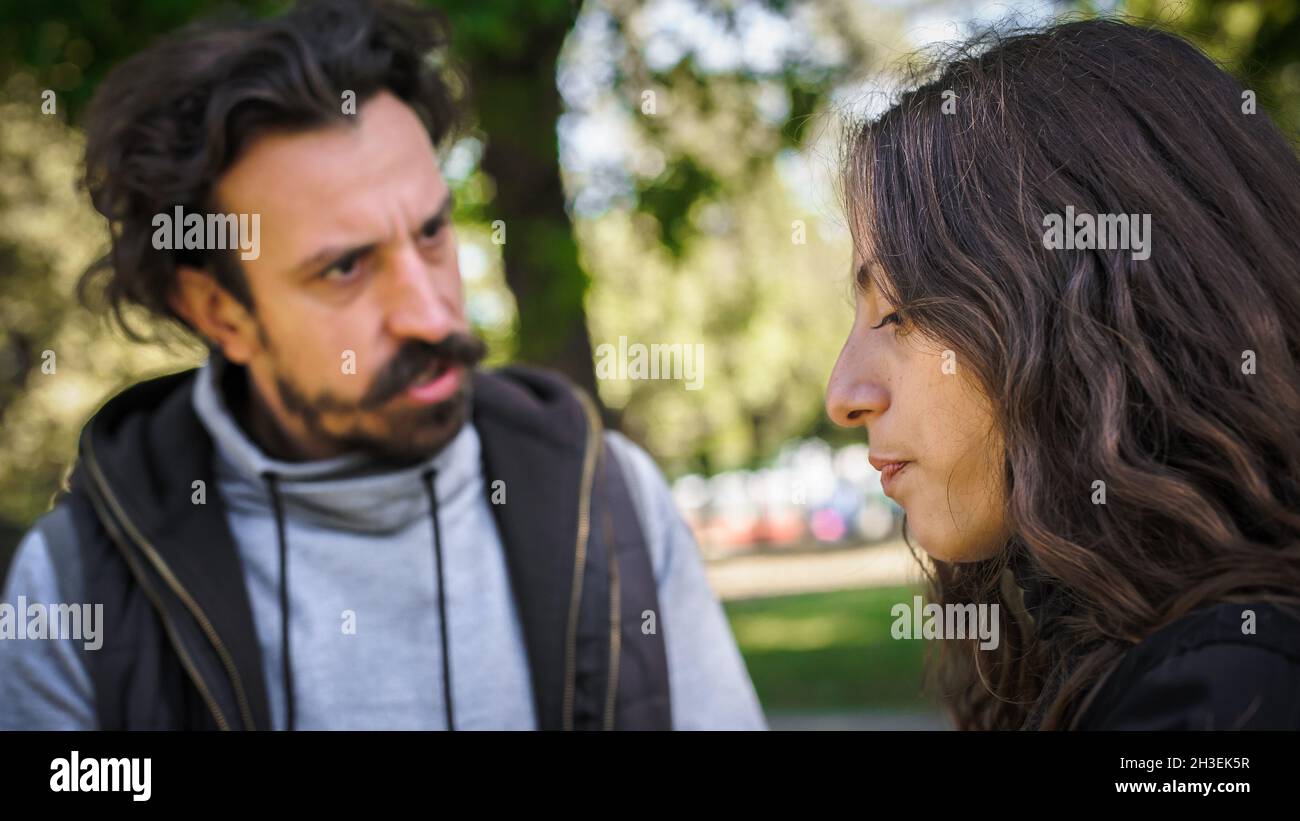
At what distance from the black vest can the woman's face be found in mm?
881

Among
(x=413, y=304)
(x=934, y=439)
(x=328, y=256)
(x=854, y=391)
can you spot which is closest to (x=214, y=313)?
(x=328, y=256)

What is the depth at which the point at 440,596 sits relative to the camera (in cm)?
239

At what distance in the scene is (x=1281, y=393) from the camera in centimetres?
142

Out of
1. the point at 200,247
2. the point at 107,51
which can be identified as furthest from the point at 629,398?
the point at 200,247

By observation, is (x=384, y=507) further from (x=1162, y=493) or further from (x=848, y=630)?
(x=848, y=630)

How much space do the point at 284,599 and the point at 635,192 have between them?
4454 mm

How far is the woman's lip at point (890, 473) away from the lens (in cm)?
165

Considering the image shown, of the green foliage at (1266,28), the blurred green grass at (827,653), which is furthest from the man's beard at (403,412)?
the blurred green grass at (827,653)

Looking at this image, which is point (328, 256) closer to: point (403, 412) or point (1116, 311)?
point (403, 412)

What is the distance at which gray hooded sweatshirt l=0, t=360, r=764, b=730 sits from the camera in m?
2.30

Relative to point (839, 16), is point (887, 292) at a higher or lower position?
lower

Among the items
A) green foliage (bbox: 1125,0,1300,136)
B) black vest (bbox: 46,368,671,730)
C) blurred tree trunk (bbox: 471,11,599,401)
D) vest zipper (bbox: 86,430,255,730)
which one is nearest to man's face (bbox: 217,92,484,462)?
black vest (bbox: 46,368,671,730)

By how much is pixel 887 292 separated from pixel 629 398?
19048 millimetres

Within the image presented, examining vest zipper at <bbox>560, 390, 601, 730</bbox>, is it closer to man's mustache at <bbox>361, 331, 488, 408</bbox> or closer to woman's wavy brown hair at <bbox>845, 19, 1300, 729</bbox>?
man's mustache at <bbox>361, 331, 488, 408</bbox>
